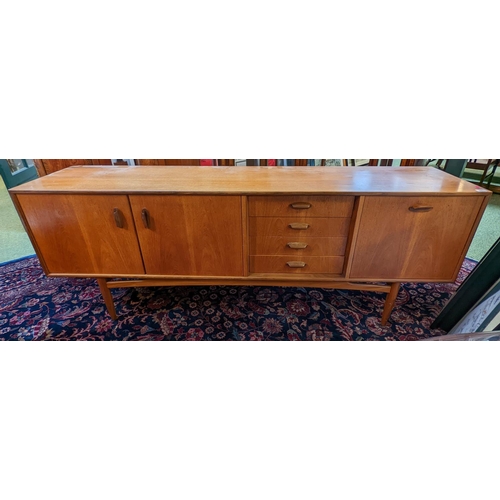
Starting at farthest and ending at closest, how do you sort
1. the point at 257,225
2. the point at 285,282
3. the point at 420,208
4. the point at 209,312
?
1. the point at 209,312
2. the point at 285,282
3. the point at 257,225
4. the point at 420,208

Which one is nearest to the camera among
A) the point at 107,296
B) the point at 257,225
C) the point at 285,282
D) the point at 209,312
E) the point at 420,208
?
the point at 420,208

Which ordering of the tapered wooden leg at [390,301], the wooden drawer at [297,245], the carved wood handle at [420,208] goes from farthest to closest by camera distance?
the tapered wooden leg at [390,301] → the wooden drawer at [297,245] → the carved wood handle at [420,208]

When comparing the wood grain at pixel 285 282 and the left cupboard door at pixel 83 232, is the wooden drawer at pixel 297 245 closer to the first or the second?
the wood grain at pixel 285 282

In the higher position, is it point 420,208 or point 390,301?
point 420,208

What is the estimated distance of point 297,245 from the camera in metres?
1.35

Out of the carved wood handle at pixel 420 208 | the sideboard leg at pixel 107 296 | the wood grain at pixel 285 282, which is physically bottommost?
the sideboard leg at pixel 107 296

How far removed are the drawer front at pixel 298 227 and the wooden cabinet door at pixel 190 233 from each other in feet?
0.31

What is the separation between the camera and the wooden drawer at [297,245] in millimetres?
1342

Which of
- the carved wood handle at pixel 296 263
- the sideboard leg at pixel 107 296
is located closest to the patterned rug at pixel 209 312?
the sideboard leg at pixel 107 296

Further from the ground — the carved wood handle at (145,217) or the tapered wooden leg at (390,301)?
the carved wood handle at (145,217)

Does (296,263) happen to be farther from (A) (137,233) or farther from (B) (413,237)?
(A) (137,233)

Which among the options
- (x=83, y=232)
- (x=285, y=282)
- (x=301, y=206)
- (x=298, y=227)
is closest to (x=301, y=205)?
(x=301, y=206)

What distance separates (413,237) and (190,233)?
106 centimetres

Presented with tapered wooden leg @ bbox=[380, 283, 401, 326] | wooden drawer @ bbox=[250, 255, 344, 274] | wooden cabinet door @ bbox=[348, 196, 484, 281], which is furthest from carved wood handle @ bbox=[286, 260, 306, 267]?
tapered wooden leg @ bbox=[380, 283, 401, 326]
